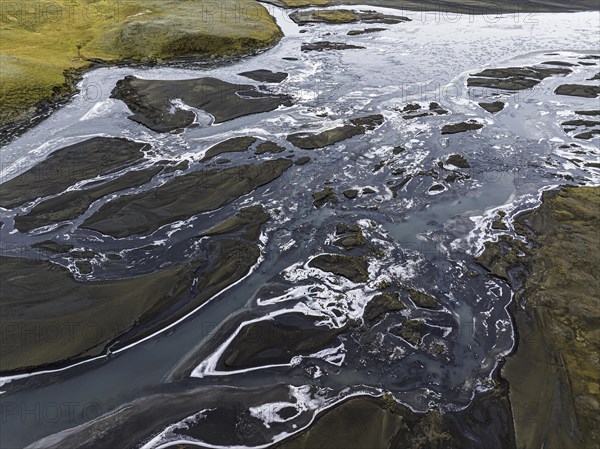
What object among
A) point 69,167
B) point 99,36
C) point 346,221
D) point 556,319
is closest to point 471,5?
point 99,36

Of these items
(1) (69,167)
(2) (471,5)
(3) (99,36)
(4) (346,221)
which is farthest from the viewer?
(2) (471,5)

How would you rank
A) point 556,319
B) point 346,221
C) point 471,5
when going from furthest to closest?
point 471,5 → point 346,221 → point 556,319

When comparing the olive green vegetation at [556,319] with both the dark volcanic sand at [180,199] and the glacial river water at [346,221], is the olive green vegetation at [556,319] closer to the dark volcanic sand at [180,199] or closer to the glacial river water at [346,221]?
the glacial river water at [346,221]

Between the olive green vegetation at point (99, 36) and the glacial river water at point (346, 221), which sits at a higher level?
the olive green vegetation at point (99, 36)

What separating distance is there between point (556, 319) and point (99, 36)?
104 feet

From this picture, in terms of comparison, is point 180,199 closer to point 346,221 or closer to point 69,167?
point 69,167

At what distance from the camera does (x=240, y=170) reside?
51.5 ft

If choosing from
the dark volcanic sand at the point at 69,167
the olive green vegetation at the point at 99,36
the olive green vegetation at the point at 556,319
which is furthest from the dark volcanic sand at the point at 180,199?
the olive green vegetation at the point at 99,36

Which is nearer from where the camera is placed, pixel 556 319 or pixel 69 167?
pixel 556 319

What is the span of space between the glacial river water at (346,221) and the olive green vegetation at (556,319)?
0.60 metres

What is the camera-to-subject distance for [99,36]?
28609 millimetres

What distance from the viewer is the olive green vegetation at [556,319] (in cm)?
784

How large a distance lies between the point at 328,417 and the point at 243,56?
26066 millimetres

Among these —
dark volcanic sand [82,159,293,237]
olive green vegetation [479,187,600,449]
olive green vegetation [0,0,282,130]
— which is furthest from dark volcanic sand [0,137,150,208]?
olive green vegetation [479,187,600,449]
